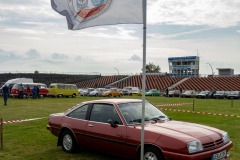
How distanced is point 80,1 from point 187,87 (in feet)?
205

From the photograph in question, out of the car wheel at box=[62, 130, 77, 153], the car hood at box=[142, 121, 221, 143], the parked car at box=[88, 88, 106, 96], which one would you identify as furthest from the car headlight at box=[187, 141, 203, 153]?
the parked car at box=[88, 88, 106, 96]

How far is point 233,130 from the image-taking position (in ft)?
39.4

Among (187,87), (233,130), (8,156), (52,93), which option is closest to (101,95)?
(52,93)

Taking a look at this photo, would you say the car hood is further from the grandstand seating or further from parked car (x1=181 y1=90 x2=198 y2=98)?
the grandstand seating

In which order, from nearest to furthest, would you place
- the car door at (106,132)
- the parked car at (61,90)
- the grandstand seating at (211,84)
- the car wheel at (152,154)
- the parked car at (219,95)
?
the car wheel at (152,154) < the car door at (106,132) < the parked car at (61,90) < the parked car at (219,95) < the grandstand seating at (211,84)

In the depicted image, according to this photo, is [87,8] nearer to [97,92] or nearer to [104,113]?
[104,113]

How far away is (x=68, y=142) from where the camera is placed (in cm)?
828

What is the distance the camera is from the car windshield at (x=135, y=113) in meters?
7.10

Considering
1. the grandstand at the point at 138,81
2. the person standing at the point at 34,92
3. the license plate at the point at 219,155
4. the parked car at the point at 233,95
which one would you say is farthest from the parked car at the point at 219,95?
the license plate at the point at 219,155

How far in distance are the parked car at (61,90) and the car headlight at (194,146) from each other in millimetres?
38629

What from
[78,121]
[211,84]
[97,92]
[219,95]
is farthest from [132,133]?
[211,84]

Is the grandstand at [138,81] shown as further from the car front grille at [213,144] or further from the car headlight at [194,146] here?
the car headlight at [194,146]

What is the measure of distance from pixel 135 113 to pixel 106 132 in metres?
0.80

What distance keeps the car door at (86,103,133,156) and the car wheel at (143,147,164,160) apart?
1.87 ft
